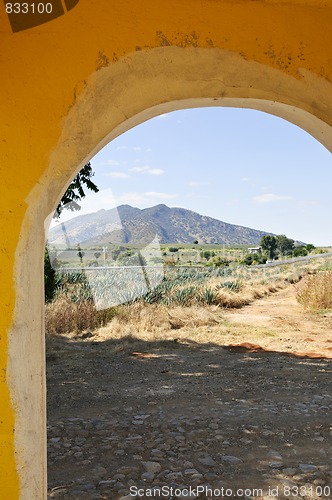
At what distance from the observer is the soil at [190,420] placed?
3.65m

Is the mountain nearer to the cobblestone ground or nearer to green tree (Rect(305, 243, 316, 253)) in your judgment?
green tree (Rect(305, 243, 316, 253))

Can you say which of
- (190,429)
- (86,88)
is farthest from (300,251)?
(86,88)

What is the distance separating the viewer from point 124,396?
6160 millimetres

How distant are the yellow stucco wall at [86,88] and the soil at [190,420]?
72.4 inches

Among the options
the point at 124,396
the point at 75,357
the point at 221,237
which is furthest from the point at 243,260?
the point at 221,237

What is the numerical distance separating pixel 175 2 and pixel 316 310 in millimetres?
12291

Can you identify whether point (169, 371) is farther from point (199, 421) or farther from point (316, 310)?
point (316, 310)

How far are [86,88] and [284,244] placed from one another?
113 feet

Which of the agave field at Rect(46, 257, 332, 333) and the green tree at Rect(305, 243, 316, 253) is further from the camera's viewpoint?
the green tree at Rect(305, 243, 316, 253)

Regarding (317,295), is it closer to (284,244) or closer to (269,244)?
(269,244)

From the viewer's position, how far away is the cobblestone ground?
11.8 ft

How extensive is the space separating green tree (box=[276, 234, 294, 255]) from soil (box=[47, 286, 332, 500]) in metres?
25.4
